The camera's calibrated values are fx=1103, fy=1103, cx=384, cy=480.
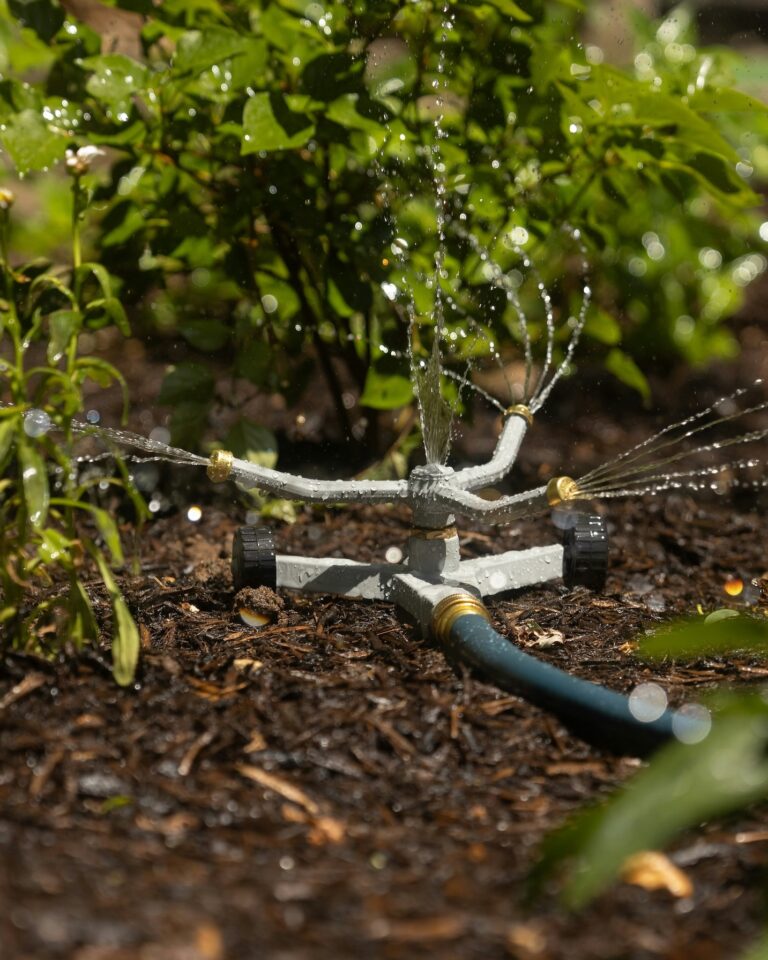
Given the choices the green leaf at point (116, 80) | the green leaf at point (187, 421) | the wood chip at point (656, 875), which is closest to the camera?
the wood chip at point (656, 875)

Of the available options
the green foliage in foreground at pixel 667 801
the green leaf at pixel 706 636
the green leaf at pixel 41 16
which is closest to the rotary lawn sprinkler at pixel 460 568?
the green leaf at pixel 706 636

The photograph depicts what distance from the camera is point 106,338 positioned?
3.43m

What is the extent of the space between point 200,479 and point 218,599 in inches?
25.1

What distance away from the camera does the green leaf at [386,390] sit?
84.0 inches

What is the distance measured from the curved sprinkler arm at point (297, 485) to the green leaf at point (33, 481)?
12.3 inches

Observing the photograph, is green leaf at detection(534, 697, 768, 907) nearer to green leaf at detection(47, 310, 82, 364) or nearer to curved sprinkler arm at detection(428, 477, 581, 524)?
curved sprinkler arm at detection(428, 477, 581, 524)

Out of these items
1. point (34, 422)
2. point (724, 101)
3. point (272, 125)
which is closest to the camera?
point (34, 422)

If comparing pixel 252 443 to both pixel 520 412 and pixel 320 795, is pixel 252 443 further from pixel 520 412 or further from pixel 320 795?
pixel 320 795

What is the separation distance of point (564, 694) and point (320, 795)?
0.31 metres

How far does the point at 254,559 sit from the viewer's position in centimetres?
171

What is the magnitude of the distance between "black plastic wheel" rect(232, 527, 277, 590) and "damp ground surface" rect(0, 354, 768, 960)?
2.2 inches

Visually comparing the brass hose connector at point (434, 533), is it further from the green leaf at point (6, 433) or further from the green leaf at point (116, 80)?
the green leaf at point (116, 80)

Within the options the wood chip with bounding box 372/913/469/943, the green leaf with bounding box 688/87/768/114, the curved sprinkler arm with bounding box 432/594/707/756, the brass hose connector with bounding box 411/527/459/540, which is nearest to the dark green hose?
the curved sprinkler arm with bounding box 432/594/707/756

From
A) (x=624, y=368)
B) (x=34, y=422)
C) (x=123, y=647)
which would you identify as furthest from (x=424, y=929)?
(x=624, y=368)
